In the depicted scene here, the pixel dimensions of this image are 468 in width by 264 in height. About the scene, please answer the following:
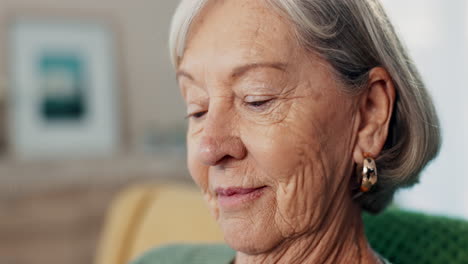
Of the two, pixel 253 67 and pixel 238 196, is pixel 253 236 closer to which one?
pixel 238 196

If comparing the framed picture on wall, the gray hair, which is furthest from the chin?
the framed picture on wall

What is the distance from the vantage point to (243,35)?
0.97 m

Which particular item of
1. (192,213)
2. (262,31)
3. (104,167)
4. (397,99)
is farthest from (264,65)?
(104,167)

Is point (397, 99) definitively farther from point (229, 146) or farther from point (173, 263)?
point (173, 263)

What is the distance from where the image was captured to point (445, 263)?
3.93 feet

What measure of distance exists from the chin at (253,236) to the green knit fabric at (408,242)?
317mm

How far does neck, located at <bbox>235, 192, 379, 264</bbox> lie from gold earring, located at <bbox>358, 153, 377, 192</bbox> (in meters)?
0.06

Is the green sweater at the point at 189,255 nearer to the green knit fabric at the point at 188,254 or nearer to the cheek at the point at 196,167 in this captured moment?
the green knit fabric at the point at 188,254

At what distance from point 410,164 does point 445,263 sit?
277mm

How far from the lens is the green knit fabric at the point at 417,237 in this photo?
121 cm

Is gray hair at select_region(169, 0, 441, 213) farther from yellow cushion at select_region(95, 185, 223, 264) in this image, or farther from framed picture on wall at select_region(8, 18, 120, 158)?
framed picture on wall at select_region(8, 18, 120, 158)

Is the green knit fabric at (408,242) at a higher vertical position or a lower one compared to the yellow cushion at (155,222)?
higher

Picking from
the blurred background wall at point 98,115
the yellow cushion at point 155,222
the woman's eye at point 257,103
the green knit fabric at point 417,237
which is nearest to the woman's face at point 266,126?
the woman's eye at point 257,103

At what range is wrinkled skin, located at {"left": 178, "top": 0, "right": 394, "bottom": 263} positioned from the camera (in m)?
0.97
